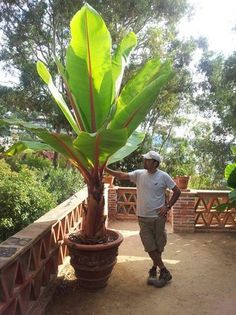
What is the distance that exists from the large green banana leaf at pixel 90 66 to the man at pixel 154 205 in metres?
0.90

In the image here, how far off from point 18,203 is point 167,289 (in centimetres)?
228

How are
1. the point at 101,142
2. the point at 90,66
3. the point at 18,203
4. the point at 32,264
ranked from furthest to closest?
the point at 18,203 < the point at 90,66 < the point at 32,264 < the point at 101,142

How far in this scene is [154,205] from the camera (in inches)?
169

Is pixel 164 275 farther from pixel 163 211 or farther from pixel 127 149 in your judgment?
pixel 127 149

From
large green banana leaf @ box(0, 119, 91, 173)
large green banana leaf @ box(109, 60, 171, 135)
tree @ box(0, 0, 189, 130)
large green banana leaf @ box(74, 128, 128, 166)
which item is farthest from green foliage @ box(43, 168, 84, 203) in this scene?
tree @ box(0, 0, 189, 130)

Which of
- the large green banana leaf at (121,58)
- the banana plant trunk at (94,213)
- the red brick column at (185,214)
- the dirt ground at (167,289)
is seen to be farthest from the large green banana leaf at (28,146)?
the red brick column at (185,214)

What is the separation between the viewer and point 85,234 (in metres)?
4.09

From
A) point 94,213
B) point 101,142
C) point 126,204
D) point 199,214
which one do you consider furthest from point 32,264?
point 126,204

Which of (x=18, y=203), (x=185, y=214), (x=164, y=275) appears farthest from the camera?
(x=185, y=214)

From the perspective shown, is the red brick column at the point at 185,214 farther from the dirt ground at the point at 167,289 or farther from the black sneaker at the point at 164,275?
the black sneaker at the point at 164,275

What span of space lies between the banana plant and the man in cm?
56

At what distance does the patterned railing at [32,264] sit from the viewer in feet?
8.87

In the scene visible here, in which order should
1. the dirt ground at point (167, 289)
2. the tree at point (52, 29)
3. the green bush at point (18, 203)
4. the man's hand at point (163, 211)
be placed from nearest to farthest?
the dirt ground at point (167, 289)
the man's hand at point (163, 211)
the green bush at point (18, 203)
the tree at point (52, 29)

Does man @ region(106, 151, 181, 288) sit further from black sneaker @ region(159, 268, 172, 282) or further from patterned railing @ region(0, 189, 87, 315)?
patterned railing @ region(0, 189, 87, 315)
